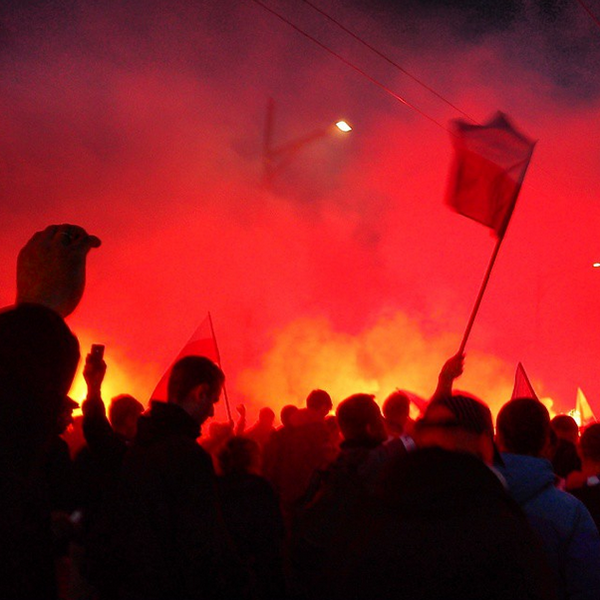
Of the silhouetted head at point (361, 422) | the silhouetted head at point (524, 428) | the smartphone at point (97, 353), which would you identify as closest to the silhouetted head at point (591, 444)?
the silhouetted head at point (524, 428)

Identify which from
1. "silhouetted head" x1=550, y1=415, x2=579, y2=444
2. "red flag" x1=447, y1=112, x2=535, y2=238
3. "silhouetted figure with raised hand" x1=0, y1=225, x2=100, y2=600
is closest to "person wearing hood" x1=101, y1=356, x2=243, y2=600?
"silhouetted figure with raised hand" x1=0, y1=225, x2=100, y2=600

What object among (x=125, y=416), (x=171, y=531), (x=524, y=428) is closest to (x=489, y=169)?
(x=524, y=428)

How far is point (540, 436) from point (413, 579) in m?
1.42

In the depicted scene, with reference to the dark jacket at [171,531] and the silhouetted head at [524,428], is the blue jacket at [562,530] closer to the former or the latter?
the silhouetted head at [524,428]

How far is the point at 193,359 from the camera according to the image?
9.04 ft

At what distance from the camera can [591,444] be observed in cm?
334

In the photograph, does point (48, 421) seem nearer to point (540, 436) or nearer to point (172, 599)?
point (172, 599)

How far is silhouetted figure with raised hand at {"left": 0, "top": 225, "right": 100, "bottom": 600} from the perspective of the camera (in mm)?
856

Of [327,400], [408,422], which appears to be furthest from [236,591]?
[327,400]

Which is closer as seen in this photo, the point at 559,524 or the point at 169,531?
the point at 169,531

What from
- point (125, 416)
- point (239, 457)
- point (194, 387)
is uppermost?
point (125, 416)

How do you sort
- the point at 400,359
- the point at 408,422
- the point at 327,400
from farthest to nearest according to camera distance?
the point at 400,359 → the point at 327,400 → the point at 408,422

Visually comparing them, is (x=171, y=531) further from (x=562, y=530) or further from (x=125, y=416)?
(x=125, y=416)

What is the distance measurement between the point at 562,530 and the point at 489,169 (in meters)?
2.94
